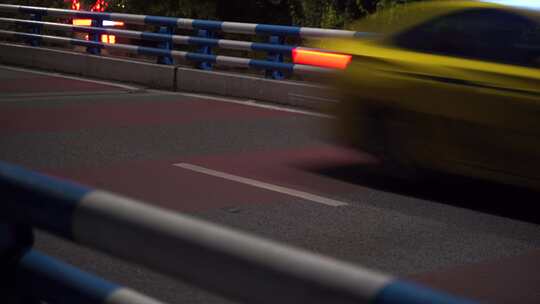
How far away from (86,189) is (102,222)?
166mm

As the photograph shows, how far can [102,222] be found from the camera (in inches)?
115

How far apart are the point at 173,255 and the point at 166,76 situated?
1550 cm

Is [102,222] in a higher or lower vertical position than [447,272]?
higher

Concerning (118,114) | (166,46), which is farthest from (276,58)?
(118,114)

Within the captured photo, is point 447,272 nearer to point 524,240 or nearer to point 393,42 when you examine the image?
point 524,240

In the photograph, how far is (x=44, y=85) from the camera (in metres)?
18.2

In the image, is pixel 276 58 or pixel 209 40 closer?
pixel 276 58

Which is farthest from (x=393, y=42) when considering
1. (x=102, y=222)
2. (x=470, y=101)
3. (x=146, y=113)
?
(x=102, y=222)

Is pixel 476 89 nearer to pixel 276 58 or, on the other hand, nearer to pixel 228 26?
pixel 276 58

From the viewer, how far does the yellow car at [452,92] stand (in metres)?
8.26

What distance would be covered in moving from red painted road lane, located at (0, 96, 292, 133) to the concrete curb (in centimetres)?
71

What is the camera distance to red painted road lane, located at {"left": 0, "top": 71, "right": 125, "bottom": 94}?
1739cm

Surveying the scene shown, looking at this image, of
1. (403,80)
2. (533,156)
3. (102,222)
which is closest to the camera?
(102,222)

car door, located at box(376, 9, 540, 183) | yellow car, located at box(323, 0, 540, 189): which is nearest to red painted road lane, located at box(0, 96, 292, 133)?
yellow car, located at box(323, 0, 540, 189)
